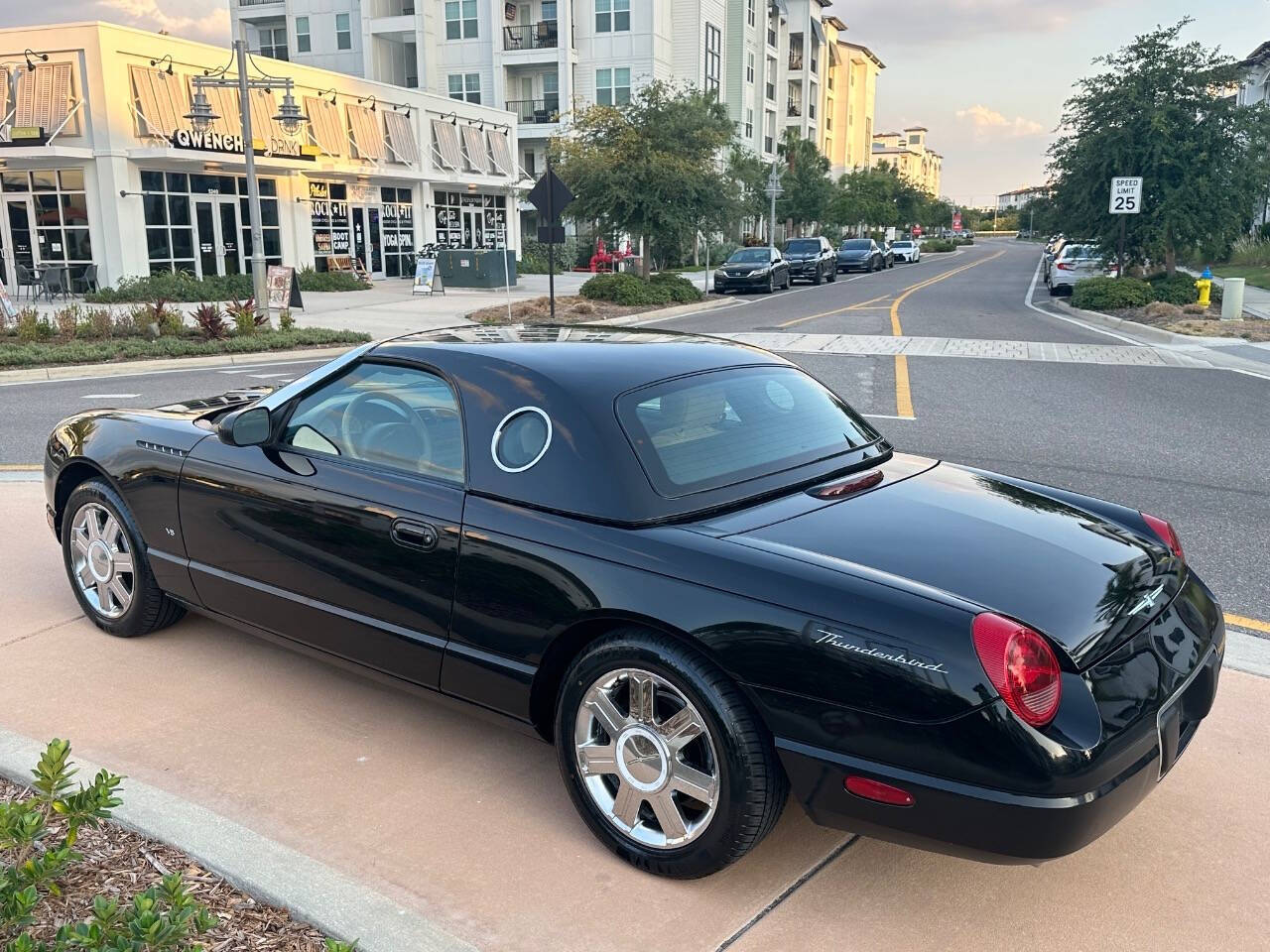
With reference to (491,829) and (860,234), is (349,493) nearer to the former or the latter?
(491,829)

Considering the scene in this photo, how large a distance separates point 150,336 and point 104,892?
16416mm

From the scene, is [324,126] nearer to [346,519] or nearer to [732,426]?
[346,519]

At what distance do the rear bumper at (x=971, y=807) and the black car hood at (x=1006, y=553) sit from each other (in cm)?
34

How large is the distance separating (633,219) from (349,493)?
24.9 meters

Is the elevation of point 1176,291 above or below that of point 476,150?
below

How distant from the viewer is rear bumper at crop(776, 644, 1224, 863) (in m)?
2.56

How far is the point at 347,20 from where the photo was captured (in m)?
51.2

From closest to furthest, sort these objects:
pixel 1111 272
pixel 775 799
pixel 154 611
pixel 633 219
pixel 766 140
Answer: pixel 775 799
pixel 154 611
pixel 633 219
pixel 1111 272
pixel 766 140

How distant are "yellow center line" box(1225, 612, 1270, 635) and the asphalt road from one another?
80 millimetres

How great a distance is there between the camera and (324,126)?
110 feet

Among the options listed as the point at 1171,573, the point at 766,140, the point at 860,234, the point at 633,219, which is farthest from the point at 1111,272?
the point at 860,234

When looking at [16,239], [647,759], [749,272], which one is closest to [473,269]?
[749,272]

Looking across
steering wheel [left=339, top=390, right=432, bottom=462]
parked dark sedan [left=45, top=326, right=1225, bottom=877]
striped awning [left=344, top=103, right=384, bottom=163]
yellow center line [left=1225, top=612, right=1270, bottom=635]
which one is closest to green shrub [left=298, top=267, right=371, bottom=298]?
striped awning [left=344, top=103, right=384, bottom=163]

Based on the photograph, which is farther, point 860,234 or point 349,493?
point 860,234
